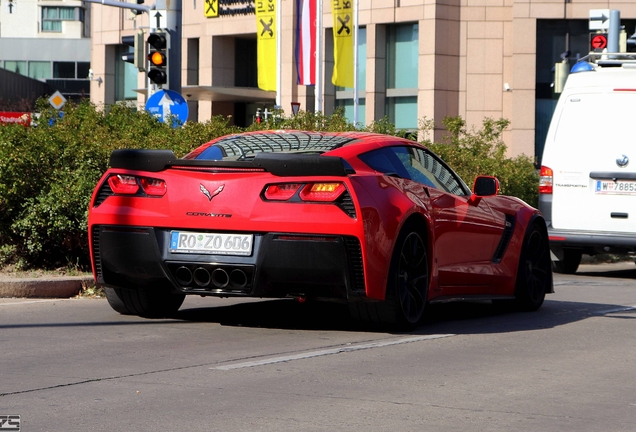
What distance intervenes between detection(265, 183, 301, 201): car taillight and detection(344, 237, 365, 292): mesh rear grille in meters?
0.48

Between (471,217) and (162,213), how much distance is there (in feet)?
8.48

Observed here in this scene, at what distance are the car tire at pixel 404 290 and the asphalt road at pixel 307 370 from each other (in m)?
0.13

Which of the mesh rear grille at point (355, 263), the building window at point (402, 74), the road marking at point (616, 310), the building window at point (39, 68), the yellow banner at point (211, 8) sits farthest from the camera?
the building window at point (39, 68)

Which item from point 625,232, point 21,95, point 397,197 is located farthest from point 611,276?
point 21,95

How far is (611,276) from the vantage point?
51.3 feet

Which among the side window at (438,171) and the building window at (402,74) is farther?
the building window at (402,74)

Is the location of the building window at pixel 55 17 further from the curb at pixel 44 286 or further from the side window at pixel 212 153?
the side window at pixel 212 153

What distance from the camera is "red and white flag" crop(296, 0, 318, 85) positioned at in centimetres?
3791

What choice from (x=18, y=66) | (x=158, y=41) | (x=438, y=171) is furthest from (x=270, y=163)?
(x=18, y=66)

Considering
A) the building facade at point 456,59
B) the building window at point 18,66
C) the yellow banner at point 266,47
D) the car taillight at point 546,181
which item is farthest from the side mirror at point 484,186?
the building window at point 18,66

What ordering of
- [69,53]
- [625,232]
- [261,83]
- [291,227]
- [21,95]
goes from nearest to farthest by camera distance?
[291,227] < [625,232] < [261,83] < [21,95] < [69,53]

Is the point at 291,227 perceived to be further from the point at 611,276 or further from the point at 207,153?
the point at 611,276

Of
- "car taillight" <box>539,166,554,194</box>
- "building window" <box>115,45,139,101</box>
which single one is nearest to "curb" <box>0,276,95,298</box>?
"car taillight" <box>539,166,554,194</box>

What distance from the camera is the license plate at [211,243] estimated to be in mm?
8000
